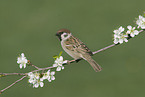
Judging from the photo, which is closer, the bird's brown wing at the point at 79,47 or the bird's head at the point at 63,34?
the bird's head at the point at 63,34

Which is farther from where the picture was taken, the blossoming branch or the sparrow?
the sparrow

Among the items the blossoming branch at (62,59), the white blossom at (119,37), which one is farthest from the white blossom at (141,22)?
the white blossom at (119,37)

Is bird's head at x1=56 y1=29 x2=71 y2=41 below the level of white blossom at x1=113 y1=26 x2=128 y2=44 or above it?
above

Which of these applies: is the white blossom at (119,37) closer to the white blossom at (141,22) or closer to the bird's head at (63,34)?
the white blossom at (141,22)

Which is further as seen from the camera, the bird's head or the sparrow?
the sparrow

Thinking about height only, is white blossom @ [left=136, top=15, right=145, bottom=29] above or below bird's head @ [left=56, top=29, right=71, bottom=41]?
below

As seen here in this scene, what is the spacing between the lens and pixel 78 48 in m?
2.25

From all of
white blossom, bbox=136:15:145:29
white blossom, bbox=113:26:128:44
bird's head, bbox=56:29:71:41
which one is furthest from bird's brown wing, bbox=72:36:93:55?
white blossom, bbox=136:15:145:29

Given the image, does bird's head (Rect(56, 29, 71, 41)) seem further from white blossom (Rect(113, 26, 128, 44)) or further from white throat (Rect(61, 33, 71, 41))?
white blossom (Rect(113, 26, 128, 44))

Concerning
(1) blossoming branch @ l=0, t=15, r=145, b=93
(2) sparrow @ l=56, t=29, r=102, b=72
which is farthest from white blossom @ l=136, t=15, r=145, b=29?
(2) sparrow @ l=56, t=29, r=102, b=72

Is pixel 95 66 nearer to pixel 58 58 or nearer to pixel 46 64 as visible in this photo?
pixel 58 58

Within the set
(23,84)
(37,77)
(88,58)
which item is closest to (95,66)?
(88,58)

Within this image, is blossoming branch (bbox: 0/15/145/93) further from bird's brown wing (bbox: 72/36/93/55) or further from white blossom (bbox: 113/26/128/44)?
bird's brown wing (bbox: 72/36/93/55)

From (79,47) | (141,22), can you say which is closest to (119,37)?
(141,22)
